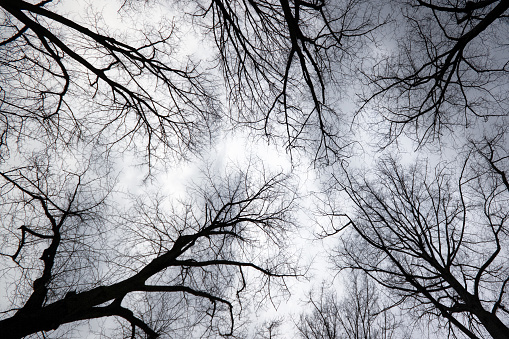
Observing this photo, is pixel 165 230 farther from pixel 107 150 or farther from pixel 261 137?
pixel 261 137

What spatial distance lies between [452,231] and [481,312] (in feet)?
7.21

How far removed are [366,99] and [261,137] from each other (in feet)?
7.31

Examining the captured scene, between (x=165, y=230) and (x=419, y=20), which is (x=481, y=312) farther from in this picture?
→ (x=165, y=230)

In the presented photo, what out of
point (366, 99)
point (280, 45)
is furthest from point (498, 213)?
point (280, 45)

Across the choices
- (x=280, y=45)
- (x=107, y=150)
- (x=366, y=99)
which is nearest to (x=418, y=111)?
(x=366, y=99)

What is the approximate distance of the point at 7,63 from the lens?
3.95 m

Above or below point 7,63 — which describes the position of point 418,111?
below

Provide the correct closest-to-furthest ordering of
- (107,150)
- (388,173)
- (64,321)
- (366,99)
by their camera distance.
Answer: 1. (64,321)
2. (366,99)
3. (107,150)
4. (388,173)

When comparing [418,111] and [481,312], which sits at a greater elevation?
[418,111]

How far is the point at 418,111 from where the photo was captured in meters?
4.32

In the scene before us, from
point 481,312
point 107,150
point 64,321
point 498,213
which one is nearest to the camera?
point 64,321

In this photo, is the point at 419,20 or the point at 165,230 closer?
the point at 419,20

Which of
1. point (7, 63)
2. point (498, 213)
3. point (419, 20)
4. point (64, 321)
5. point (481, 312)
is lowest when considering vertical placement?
point (481, 312)

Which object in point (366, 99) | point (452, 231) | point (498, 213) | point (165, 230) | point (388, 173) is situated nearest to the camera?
point (366, 99)
